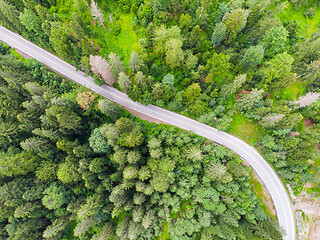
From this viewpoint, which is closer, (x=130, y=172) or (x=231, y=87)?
(x=130, y=172)

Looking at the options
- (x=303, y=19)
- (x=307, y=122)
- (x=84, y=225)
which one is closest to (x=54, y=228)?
(x=84, y=225)

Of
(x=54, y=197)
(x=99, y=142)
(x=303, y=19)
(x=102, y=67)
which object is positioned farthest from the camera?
(x=303, y=19)

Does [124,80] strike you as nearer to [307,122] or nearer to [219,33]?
[219,33]

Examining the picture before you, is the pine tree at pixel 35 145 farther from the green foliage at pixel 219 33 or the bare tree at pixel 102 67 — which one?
the green foliage at pixel 219 33

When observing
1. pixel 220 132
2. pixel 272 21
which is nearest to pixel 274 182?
pixel 220 132

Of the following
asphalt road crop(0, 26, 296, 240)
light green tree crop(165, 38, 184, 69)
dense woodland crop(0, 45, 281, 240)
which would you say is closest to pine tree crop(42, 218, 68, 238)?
dense woodland crop(0, 45, 281, 240)

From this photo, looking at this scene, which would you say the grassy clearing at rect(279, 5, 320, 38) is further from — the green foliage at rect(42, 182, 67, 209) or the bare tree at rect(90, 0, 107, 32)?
the green foliage at rect(42, 182, 67, 209)

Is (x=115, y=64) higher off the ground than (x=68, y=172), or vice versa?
(x=115, y=64)
